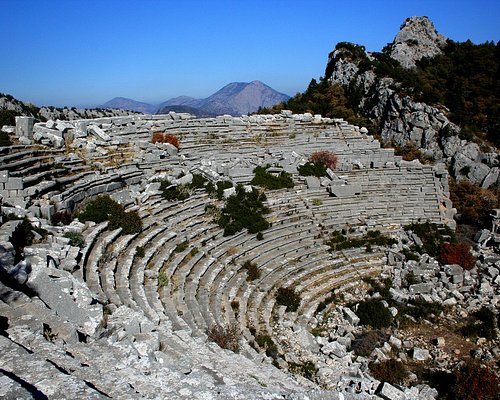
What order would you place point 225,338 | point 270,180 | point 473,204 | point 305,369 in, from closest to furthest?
point 225,338 < point 305,369 < point 270,180 < point 473,204

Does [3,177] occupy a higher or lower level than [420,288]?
higher

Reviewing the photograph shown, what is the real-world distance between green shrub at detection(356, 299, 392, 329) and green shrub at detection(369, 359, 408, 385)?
1.96 m

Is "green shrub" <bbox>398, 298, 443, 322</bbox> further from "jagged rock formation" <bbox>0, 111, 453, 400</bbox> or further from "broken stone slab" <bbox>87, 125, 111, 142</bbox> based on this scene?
"broken stone slab" <bbox>87, 125, 111, 142</bbox>

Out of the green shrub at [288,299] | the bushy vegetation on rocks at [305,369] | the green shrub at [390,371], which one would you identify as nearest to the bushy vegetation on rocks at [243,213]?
the green shrub at [288,299]

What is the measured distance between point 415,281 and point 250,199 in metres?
6.80

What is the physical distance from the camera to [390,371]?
10.5m

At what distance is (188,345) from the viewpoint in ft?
23.9

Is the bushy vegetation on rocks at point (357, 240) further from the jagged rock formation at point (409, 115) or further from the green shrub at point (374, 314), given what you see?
the jagged rock formation at point (409, 115)

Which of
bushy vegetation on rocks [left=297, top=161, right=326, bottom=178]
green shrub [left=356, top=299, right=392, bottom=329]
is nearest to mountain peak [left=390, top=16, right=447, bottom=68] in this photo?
bushy vegetation on rocks [left=297, top=161, right=326, bottom=178]

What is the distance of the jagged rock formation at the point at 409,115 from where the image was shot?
94.5ft

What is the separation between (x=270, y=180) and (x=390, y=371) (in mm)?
9889

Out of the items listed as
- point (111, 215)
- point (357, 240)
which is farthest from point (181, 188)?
point (357, 240)

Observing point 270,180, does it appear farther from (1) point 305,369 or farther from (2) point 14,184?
(1) point 305,369

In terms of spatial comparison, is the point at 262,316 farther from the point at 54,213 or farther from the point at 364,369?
the point at 54,213
